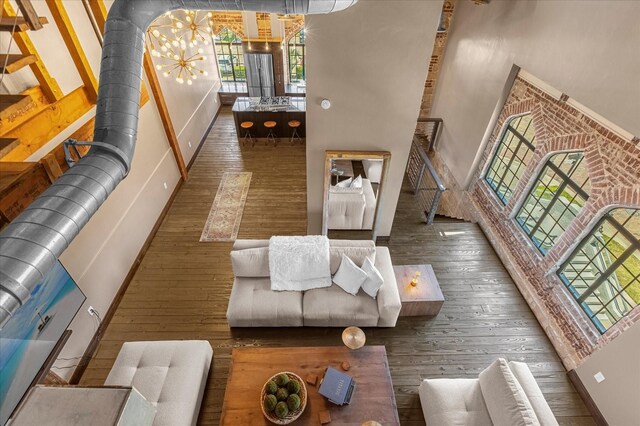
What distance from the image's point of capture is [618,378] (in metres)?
3.14

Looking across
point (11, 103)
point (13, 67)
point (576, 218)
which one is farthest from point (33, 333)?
point (576, 218)

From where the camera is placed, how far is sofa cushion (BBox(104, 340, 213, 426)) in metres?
2.97

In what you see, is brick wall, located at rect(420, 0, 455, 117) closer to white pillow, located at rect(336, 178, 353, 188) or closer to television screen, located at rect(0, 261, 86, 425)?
white pillow, located at rect(336, 178, 353, 188)

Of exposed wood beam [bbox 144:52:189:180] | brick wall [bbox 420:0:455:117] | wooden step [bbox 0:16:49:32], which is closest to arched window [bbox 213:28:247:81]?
exposed wood beam [bbox 144:52:189:180]

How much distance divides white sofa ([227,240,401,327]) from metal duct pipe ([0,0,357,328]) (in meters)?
2.04

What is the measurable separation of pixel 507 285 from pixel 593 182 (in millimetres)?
1841

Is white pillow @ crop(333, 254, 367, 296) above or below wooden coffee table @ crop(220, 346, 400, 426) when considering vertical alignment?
above

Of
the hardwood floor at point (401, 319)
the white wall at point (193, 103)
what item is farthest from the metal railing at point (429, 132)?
Result: the white wall at point (193, 103)

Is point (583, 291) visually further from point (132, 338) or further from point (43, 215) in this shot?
point (132, 338)

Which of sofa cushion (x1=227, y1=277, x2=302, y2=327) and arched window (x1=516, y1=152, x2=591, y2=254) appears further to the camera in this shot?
arched window (x1=516, y1=152, x2=591, y2=254)

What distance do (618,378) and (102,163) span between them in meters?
5.23

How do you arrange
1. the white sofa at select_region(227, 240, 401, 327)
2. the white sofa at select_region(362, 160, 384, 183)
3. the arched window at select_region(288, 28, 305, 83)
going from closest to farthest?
the white sofa at select_region(227, 240, 401, 327), the white sofa at select_region(362, 160, 384, 183), the arched window at select_region(288, 28, 305, 83)

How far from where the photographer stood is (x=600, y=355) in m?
3.35

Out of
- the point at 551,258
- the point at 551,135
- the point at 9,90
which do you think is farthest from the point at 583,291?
the point at 9,90
